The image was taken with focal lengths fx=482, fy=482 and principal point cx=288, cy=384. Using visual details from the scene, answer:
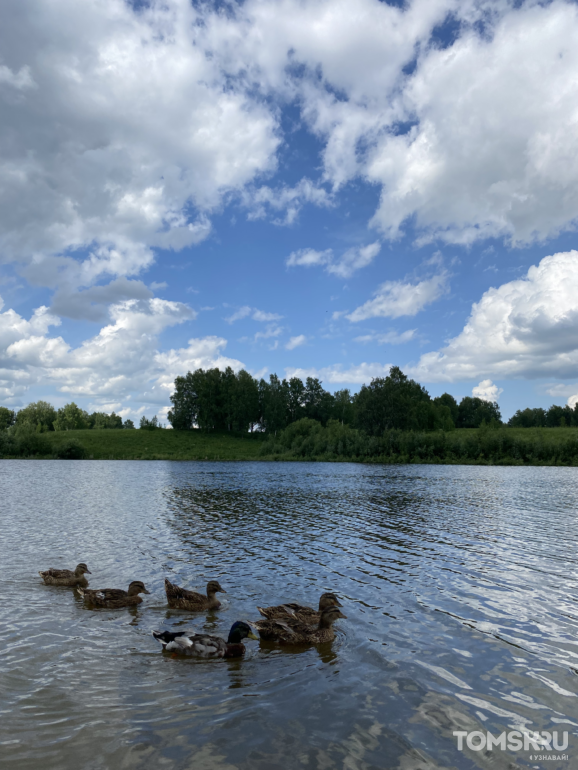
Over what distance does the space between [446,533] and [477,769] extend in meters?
16.6

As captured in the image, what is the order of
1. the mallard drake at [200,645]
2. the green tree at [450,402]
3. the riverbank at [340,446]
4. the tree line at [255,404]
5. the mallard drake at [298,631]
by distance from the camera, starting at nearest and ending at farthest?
the mallard drake at [200,645], the mallard drake at [298,631], the riverbank at [340,446], the tree line at [255,404], the green tree at [450,402]

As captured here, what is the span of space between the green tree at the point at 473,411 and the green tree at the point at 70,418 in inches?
5546

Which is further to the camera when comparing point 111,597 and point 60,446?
point 60,446

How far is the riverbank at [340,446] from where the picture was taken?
83.5 m

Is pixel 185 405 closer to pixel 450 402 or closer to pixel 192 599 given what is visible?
pixel 450 402

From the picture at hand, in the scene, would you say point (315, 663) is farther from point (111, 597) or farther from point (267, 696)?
point (111, 597)

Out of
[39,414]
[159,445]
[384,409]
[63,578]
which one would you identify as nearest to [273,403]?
[159,445]

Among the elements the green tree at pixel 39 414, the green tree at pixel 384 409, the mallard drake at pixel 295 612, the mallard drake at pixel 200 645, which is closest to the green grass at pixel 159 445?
the green tree at pixel 384 409

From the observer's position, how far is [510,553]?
17312 millimetres

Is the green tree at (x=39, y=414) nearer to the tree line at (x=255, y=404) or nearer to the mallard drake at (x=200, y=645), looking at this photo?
the tree line at (x=255, y=404)

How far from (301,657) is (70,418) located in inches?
6969

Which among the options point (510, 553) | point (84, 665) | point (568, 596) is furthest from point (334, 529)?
point (84, 665)

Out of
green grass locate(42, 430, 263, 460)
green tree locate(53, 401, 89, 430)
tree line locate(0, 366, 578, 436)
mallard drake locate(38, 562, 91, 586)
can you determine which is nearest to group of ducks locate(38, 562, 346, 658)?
mallard drake locate(38, 562, 91, 586)

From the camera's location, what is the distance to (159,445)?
121 m
